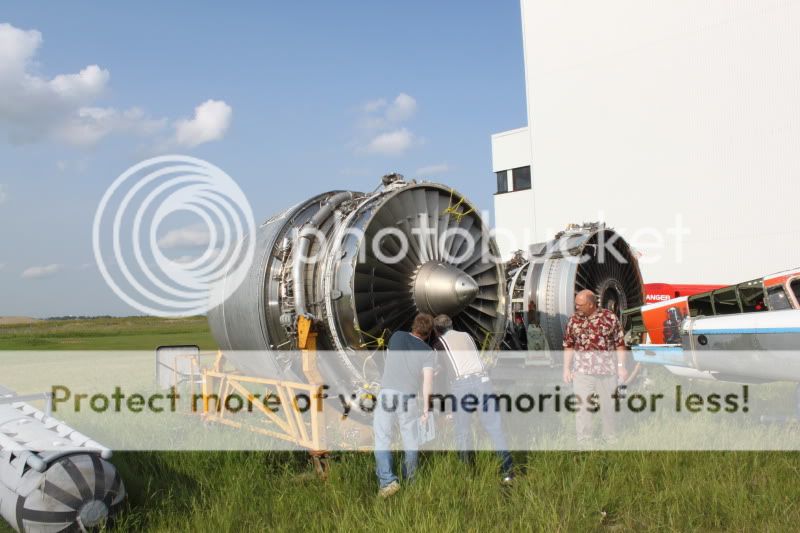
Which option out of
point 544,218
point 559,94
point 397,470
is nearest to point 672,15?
point 559,94

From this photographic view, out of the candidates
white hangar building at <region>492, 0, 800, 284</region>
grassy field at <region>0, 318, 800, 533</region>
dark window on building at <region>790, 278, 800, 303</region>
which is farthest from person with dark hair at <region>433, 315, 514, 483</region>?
white hangar building at <region>492, 0, 800, 284</region>

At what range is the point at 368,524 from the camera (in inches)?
174

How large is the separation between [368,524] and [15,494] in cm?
274

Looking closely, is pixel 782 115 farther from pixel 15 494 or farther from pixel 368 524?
pixel 15 494

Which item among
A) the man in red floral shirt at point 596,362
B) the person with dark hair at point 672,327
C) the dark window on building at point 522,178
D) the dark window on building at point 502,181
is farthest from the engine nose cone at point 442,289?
the dark window on building at point 502,181

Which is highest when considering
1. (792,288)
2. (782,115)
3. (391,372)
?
(782,115)

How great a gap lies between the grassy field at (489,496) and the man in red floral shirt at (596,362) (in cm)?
52

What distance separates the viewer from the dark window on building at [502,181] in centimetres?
2605

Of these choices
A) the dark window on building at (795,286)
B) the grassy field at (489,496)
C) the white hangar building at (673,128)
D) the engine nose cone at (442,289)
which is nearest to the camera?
the grassy field at (489,496)

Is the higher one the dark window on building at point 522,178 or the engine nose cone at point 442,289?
the dark window on building at point 522,178

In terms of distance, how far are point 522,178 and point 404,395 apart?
2134 centimetres

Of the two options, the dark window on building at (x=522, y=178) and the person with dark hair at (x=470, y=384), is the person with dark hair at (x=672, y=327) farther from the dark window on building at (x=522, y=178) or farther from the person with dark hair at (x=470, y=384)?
the dark window on building at (x=522, y=178)

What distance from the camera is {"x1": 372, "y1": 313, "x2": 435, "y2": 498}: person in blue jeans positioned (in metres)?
5.29

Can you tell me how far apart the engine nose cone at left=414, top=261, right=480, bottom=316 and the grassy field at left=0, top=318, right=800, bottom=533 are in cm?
163
